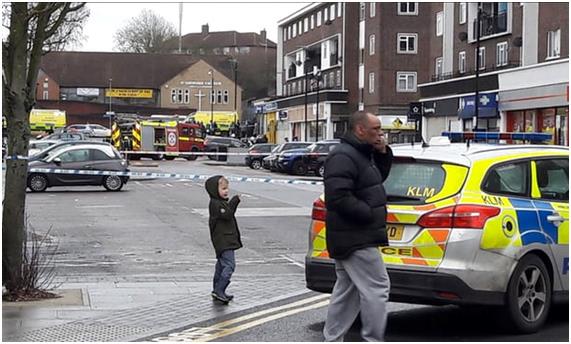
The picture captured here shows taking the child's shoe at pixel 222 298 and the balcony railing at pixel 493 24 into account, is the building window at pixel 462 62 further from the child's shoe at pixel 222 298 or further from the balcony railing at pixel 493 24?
the child's shoe at pixel 222 298

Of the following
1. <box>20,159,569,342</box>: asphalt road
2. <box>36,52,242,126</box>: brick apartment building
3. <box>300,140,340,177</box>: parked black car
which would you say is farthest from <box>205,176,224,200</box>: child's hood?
<box>36,52,242,126</box>: brick apartment building

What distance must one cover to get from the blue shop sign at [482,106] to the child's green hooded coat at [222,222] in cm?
3543

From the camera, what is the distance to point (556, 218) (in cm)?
836

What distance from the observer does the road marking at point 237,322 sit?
819 cm

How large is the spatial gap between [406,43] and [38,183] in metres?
43.8

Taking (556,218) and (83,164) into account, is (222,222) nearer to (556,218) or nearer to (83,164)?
(556,218)

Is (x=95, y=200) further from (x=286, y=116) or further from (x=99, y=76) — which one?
(x=99, y=76)

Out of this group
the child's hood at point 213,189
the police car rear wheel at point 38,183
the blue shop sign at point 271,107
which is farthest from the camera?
the blue shop sign at point 271,107

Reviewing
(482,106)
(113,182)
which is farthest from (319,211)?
(482,106)

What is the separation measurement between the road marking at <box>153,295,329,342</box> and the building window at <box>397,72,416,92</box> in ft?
197

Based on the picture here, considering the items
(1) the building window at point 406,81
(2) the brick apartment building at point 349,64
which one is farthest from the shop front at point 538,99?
(1) the building window at point 406,81

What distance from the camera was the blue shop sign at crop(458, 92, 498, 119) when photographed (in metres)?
44.2

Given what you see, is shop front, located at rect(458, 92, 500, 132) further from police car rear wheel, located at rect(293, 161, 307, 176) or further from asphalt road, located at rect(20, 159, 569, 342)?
asphalt road, located at rect(20, 159, 569, 342)

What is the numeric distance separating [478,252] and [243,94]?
113m
